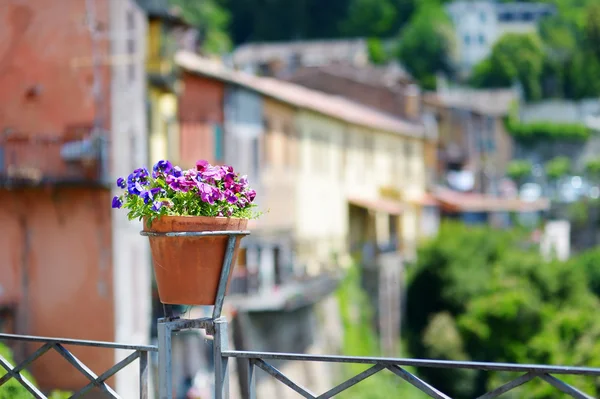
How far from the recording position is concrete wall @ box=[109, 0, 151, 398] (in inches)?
718

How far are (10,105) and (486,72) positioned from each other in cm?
8894

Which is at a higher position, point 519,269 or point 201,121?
point 201,121

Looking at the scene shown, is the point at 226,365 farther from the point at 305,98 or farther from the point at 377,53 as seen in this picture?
the point at 377,53

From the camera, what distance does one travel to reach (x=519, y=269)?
4316cm

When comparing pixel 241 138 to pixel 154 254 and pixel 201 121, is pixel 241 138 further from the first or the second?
pixel 154 254

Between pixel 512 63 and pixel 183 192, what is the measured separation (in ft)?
329

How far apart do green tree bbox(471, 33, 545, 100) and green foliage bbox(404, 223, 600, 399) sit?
5635cm

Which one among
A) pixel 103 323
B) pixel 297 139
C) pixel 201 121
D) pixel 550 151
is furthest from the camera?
pixel 550 151

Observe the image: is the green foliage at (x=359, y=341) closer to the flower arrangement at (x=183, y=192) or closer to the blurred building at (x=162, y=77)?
the blurred building at (x=162, y=77)

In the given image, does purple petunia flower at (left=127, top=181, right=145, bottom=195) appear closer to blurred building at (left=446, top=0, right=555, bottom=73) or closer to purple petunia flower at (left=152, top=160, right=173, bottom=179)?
purple petunia flower at (left=152, top=160, right=173, bottom=179)

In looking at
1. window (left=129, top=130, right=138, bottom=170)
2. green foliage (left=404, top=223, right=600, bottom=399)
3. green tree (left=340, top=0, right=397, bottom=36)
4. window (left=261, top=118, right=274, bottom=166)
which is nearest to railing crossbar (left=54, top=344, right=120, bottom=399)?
window (left=129, top=130, right=138, bottom=170)

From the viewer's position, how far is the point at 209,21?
88.0 metres

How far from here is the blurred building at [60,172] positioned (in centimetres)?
1797

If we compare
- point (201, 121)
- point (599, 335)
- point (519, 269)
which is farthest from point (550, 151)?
point (201, 121)
